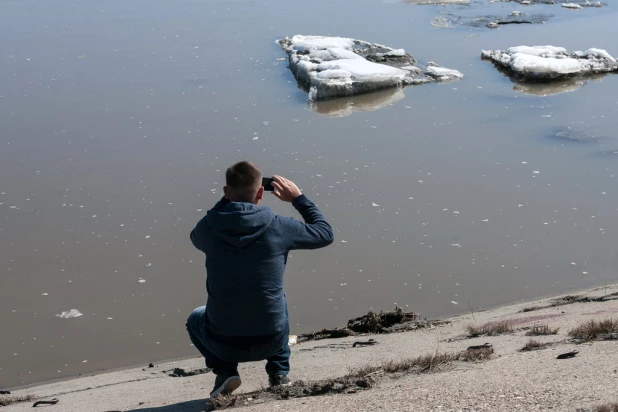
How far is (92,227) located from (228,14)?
10.9 metres

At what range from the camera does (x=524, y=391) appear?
3.46 metres

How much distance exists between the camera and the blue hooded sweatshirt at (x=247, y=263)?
3.75m

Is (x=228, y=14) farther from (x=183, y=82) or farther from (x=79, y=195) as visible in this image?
(x=79, y=195)

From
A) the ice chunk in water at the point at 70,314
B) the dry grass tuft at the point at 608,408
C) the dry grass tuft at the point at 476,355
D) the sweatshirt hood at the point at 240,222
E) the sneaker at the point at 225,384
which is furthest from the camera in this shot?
the ice chunk in water at the point at 70,314

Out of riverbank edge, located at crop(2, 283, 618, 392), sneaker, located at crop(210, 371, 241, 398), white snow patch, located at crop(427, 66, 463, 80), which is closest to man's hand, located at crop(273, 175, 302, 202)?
sneaker, located at crop(210, 371, 241, 398)

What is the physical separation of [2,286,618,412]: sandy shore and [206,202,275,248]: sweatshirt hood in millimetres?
746

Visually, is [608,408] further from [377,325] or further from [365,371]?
[377,325]

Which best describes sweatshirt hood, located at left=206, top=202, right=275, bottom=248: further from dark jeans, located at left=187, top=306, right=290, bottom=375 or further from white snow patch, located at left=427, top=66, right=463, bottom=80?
white snow patch, located at left=427, top=66, right=463, bottom=80

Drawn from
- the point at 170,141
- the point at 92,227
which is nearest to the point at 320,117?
the point at 170,141

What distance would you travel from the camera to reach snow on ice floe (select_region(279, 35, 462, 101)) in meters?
13.2

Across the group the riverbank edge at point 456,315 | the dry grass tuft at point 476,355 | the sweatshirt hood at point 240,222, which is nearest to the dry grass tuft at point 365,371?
the dry grass tuft at point 476,355

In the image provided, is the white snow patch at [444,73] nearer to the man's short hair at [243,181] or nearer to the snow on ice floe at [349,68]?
the snow on ice floe at [349,68]

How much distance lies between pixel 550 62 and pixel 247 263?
11.3m

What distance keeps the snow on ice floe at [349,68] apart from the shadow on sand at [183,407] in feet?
29.7
